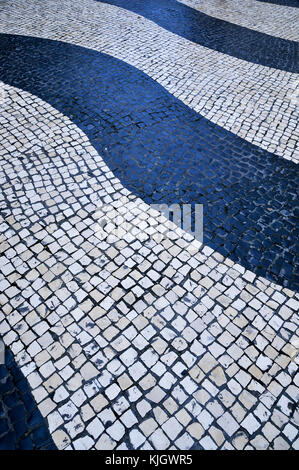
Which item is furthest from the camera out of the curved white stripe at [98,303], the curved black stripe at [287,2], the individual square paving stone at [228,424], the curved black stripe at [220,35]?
the curved black stripe at [287,2]

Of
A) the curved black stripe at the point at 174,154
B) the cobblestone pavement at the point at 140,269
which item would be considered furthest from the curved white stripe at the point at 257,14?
the curved black stripe at the point at 174,154

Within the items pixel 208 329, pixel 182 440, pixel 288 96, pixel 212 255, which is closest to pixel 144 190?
pixel 212 255

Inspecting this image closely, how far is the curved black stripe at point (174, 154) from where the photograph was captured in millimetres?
4477

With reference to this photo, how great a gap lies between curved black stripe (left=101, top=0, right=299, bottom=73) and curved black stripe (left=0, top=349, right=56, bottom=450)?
29.7ft

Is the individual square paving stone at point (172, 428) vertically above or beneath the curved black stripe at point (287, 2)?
beneath

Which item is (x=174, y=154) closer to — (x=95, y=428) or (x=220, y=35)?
(x=95, y=428)

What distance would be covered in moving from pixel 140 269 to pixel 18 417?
2.06 m

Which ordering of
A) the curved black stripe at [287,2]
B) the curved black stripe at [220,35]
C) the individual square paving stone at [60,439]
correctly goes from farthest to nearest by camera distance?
the curved black stripe at [287,2]
the curved black stripe at [220,35]
the individual square paving stone at [60,439]

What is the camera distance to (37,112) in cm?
607

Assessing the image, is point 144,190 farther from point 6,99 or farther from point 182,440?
point 6,99

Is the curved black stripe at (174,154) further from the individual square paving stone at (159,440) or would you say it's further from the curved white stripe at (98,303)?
the individual square paving stone at (159,440)

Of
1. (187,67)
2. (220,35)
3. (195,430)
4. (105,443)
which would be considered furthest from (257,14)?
(105,443)

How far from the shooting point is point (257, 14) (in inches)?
419

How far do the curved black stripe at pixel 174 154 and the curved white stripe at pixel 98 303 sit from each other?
18.3 inches
